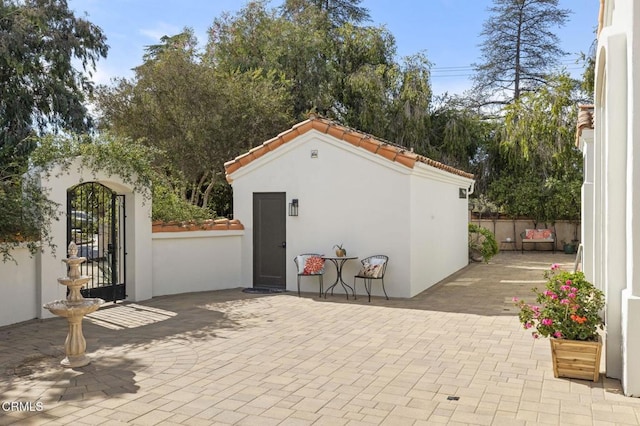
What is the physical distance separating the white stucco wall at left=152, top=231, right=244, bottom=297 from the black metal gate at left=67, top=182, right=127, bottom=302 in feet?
2.29

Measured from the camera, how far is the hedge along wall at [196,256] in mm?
10398

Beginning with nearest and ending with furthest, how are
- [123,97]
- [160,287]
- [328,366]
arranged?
[328,366] → [160,287] → [123,97]

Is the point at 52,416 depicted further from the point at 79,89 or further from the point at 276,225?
→ the point at 79,89

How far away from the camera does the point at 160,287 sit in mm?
10406

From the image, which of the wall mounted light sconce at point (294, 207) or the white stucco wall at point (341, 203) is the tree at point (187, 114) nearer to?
the white stucco wall at point (341, 203)

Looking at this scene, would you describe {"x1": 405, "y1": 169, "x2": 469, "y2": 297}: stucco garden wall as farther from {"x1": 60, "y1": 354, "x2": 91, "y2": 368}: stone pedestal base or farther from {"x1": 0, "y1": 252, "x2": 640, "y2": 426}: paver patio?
{"x1": 60, "y1": 354, "x2": 91, "y2": 368}: stone pedestal base

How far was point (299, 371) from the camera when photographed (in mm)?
5562

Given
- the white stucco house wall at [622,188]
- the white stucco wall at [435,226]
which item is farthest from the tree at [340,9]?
the white stucco house wall at [622,188]

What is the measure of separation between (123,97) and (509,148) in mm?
15290

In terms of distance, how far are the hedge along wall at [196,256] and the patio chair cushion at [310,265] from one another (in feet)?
6.07

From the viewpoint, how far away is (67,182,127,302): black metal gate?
913 cm

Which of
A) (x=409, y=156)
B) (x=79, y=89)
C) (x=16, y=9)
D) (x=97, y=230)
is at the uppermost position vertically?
(x=16, y=9)

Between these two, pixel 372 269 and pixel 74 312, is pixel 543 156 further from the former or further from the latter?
pixel 74 312

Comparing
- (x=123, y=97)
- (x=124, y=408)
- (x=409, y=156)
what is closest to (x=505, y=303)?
(x=409, y=156)
